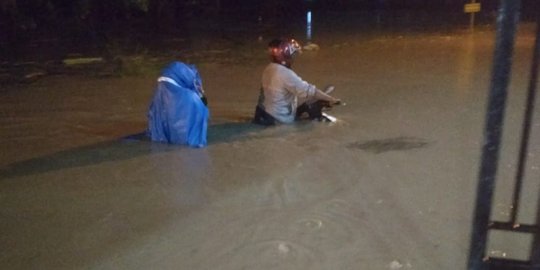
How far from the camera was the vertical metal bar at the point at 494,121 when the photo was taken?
268cm

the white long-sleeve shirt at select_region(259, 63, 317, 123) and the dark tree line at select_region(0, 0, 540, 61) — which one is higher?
the white long-sleeve shirt at select_region(259, 63, 317, 123)

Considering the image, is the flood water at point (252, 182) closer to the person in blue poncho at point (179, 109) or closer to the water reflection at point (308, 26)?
the person in blue poncho at point (179, 109)

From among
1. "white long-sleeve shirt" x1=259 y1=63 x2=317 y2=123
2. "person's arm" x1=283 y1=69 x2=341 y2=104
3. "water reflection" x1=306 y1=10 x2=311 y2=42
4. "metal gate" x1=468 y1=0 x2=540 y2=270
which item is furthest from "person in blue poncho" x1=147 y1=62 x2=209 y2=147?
"water reflection" x1=306 y1=10 x2=311 y2=42

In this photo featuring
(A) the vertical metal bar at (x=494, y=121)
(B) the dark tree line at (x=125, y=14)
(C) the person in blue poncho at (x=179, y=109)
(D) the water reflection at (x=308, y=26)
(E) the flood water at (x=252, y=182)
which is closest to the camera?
(A) the vertical metal bar at (x=494, y=121)

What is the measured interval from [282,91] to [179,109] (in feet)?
4.85

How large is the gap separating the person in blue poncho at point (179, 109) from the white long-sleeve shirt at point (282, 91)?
106 cm

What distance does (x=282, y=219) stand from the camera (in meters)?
5.28

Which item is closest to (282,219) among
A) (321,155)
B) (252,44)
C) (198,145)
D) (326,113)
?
(321,155)

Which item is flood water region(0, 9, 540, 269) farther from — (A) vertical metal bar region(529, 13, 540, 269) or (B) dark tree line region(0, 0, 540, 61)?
(B) dark tree line region(0, 0, 540, 61)

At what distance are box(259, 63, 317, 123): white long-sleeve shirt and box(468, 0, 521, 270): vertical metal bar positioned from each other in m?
5.35

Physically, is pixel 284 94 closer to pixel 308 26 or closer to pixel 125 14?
pixel 308 26

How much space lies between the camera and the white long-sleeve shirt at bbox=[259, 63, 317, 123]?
8.23 m

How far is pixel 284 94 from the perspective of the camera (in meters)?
8.38

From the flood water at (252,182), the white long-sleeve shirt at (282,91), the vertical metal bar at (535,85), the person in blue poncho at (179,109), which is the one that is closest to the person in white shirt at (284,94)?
the white long-sleeve shirt at (282,91)
